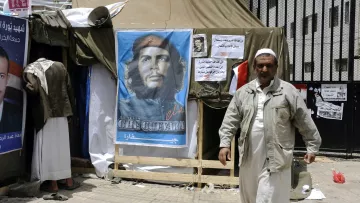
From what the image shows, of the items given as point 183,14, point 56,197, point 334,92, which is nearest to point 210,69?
point 183,14

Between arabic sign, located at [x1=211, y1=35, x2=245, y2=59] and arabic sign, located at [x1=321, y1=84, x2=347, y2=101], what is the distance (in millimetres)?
3220

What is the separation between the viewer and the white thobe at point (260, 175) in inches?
133

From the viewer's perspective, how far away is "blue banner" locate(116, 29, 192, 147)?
591 cm

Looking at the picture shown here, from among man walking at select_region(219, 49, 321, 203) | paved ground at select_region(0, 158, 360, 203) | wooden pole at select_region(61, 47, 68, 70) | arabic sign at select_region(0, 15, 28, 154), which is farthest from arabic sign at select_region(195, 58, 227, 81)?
arabic sign at select_region(0, 15, 28, 154)

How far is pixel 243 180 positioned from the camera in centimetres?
355

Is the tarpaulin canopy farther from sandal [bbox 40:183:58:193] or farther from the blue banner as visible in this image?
sandal [bbox 40:183:58:193]

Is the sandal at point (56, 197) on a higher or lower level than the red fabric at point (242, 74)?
A: lower

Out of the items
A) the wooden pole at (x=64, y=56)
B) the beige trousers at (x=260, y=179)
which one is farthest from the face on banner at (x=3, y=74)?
the beige trousers at (x=260, y=179)

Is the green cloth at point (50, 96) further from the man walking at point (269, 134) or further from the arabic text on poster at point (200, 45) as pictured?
the man walking at point (269, 134)

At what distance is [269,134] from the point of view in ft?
11.0

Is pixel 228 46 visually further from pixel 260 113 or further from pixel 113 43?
pixel 260 113

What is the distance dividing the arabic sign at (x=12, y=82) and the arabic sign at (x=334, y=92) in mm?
5768

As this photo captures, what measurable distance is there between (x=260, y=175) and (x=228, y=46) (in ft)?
9.07


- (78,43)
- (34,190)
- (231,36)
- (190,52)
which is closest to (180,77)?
(190,52)
